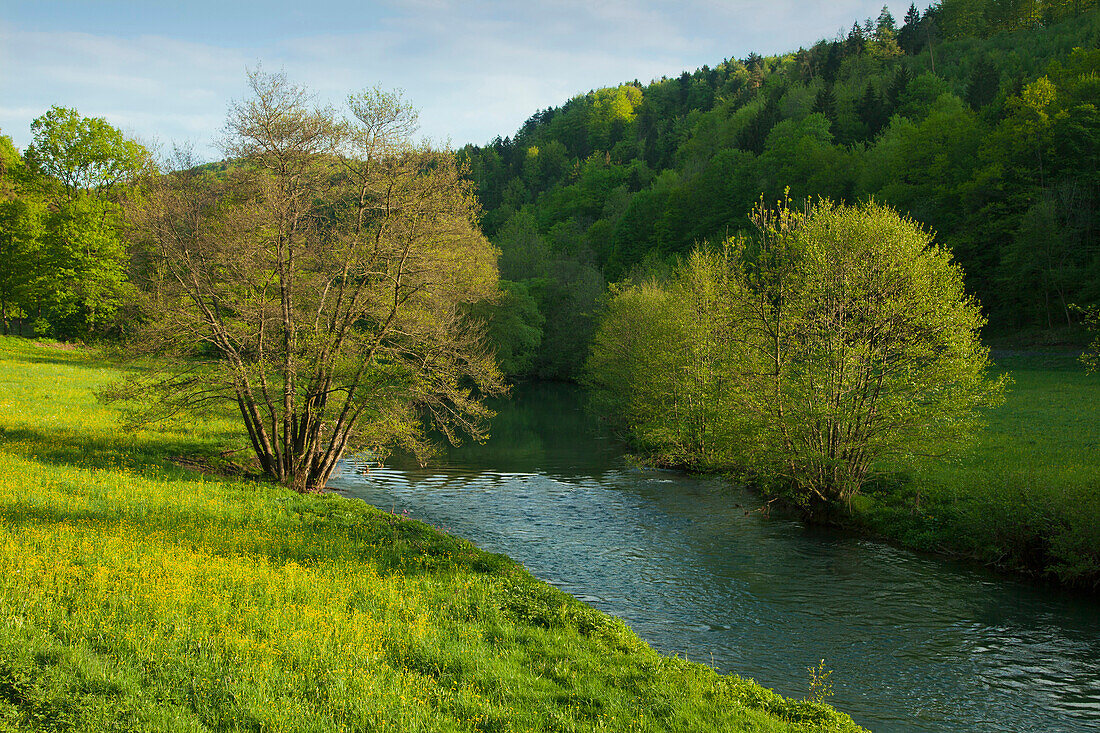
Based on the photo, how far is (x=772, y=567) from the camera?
1998cm

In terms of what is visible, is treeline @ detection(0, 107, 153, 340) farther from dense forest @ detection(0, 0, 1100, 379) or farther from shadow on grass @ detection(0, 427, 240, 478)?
shadow on grass @ detection(0, 427, 240, 478)

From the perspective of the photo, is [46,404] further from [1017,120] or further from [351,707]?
[1017,120]

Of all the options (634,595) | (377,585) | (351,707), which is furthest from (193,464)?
(351,707)

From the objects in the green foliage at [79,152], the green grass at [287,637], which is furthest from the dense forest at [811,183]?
the green grass at [287,637]

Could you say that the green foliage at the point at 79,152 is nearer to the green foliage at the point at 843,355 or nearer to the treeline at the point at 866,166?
the treeline at the point at 866,166

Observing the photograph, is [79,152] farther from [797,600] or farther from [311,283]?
[797,600]

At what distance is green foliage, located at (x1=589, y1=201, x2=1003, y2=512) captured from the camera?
73.1 feet

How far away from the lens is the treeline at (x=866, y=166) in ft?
194

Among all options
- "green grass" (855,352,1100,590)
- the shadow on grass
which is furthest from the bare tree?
"green grass" (855,352,1100,590)

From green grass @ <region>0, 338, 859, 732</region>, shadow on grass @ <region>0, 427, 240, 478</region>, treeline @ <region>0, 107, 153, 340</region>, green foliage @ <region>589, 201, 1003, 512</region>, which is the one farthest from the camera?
treeline @ <region>0, 107, 153, 340</region>

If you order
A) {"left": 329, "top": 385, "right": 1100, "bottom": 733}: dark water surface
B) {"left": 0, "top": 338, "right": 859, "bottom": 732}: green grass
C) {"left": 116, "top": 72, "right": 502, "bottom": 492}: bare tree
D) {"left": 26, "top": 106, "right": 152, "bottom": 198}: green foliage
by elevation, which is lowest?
{"left": 329, "top": 385, "right": 1100, "bottom": 733}: dark water surface

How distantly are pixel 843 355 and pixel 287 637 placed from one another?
19479 millimetres

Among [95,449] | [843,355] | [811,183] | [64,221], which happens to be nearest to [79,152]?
[64,221]

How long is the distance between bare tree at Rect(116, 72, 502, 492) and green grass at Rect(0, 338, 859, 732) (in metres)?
5.39
